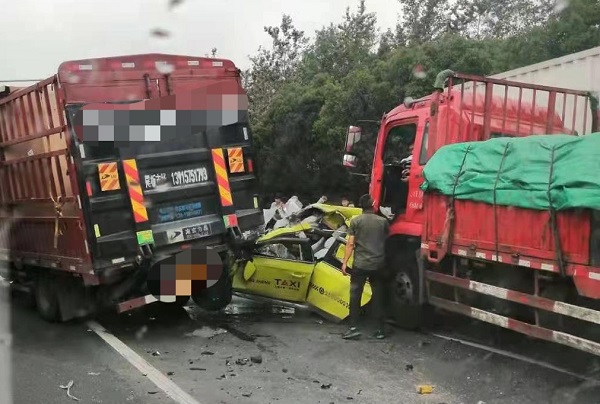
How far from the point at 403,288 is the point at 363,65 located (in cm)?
1954

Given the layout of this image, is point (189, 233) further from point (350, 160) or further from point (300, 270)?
point (350, 160)

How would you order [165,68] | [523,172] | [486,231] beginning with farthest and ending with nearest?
[165,68]
[486,231]
[523,172]

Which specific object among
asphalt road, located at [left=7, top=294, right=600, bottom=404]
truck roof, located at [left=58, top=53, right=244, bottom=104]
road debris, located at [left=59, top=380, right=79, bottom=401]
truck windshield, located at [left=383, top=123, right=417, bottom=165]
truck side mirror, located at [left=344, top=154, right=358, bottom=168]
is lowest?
asphalt road, located at [left=7, top=294, right=600, bottom=404]

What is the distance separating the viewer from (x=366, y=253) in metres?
7.25

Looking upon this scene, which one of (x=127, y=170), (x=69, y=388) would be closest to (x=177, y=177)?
(x=127, y=170)

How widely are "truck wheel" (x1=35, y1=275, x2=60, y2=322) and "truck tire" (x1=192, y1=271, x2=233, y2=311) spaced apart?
168 cm

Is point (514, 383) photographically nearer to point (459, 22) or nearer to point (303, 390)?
point (303, 390)

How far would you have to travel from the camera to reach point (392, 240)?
7531 mm

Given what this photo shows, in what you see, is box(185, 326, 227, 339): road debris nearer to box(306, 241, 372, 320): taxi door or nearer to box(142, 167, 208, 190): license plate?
box(306, 241, 372, 320): taxi door

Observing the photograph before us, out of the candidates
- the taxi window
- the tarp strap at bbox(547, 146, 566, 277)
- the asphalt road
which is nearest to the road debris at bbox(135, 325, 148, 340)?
the asphalt road

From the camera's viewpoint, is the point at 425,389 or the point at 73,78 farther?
the point at 73,78

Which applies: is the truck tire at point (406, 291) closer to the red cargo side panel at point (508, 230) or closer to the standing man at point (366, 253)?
the standing man at point (366, 253)

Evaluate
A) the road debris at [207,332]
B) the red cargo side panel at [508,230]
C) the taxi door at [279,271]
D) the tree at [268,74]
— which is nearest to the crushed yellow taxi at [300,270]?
the taxi door at [279,271]

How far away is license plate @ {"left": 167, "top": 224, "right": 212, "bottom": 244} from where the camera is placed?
7087 millimetres
